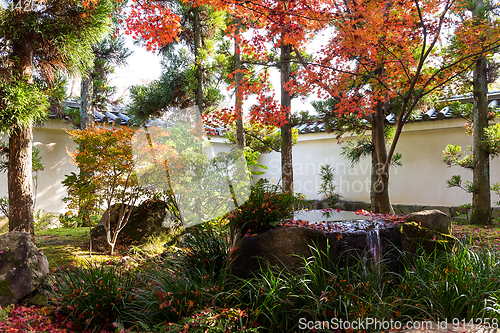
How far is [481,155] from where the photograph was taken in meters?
6.57

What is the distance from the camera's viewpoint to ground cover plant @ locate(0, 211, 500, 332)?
2.44 metres

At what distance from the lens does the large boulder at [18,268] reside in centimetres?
305

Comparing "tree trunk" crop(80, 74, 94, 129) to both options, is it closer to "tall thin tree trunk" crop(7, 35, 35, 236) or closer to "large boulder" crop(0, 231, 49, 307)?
"tall thin tree trunk" crop(7, 35, 35, 236)

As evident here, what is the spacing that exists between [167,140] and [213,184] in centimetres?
119

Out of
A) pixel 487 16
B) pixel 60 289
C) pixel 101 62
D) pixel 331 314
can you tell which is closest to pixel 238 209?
pixel 331 314

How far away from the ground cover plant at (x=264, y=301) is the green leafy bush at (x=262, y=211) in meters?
0.56

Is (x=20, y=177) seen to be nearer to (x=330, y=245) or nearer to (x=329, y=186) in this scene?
(x=330, y=245)

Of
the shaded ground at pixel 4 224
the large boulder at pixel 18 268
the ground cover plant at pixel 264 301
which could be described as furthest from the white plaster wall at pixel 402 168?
the ground cover plant at pixel 264 301

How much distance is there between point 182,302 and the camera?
2.51 meters

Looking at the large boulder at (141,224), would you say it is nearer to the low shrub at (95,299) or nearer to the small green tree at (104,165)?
the small green tree at (104,165)

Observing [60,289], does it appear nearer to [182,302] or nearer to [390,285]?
[182,302]

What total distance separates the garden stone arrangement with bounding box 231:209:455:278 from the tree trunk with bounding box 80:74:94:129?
622 cm

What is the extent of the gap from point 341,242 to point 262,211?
0.89 m

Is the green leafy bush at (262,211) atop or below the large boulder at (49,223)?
atop
